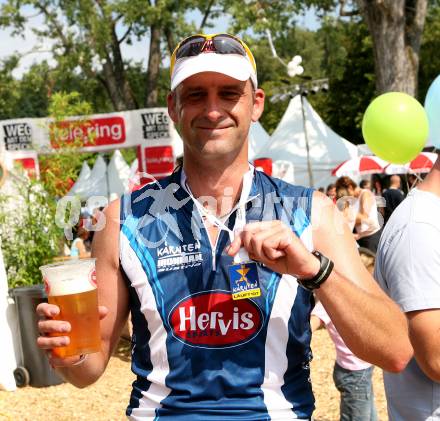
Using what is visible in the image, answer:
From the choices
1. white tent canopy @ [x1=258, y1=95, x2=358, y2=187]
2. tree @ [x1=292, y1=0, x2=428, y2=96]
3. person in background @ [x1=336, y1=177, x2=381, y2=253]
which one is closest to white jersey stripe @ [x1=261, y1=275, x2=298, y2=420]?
person in background @ [x1=336, y1=177, x2=381, y2=253]

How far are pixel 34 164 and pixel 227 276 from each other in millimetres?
13469

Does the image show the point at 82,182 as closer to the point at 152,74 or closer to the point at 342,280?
the point at 152,74

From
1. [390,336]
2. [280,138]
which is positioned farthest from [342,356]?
[280,138]

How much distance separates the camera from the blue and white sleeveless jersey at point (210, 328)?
2.05 m

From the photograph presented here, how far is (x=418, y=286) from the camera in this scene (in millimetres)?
2260

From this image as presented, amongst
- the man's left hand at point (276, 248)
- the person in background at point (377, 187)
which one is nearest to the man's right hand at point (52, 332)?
the man's left hand at point (276, 248)

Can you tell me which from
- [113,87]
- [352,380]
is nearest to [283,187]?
[352,380]

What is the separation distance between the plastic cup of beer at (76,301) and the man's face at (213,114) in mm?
534

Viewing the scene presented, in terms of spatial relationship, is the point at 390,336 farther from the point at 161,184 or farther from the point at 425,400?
the point at 161,184

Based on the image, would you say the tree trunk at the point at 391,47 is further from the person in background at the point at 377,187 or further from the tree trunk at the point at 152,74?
the tree trunk at the point at 152,74

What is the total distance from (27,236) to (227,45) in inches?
236

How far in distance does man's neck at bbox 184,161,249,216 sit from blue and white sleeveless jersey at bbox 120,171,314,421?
65 millimetres

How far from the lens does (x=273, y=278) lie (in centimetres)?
213

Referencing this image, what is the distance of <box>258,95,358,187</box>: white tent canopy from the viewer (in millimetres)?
16594
